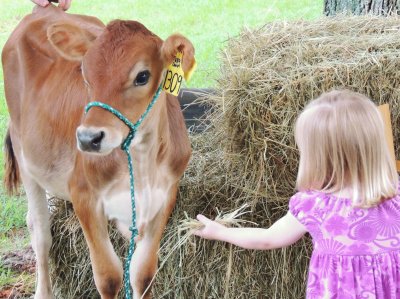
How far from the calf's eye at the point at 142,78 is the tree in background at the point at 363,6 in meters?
2.27

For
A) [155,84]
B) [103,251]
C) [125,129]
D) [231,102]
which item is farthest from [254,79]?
[103,251]

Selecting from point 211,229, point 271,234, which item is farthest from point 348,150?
point 211,229

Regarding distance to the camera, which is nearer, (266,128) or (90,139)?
(90,139)

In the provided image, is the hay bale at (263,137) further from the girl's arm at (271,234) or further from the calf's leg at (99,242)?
the girl's arm at (271,234)

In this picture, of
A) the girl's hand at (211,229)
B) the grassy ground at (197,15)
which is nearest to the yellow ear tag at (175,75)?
the girl's hand at (211,229)

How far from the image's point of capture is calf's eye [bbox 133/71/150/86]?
3.18m

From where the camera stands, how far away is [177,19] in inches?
420

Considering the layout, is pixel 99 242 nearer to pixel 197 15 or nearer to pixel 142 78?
pixel 142 78

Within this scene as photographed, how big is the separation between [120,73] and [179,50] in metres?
0.33

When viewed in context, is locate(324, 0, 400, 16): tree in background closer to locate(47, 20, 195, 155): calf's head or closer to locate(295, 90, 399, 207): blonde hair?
locate(47, 20, 195, 155): calf's head

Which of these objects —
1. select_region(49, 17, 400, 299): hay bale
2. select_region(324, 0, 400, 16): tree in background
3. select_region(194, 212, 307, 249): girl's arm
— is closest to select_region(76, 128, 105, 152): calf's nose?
select_region(194, 212, 307, 249): girl's arm

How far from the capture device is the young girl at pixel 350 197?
274cm

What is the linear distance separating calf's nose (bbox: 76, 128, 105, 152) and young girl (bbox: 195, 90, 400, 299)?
2.70 ft

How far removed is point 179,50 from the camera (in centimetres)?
327
